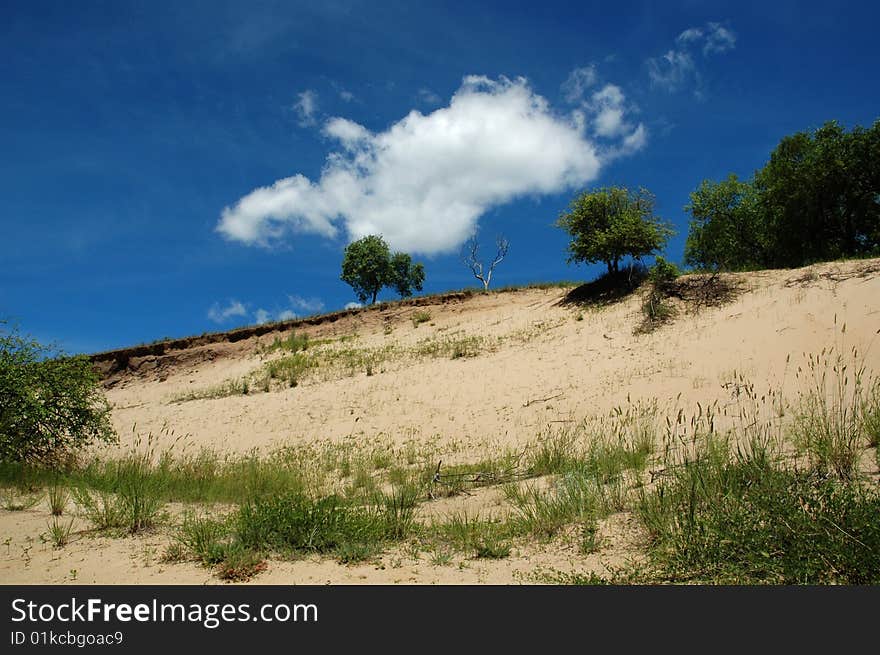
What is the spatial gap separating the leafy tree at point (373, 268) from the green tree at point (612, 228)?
95.2 ft

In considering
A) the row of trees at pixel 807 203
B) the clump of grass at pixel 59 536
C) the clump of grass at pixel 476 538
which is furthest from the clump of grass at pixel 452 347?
the clump of grass at pixel 59 536

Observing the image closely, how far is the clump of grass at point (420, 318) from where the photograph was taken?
83.6 feet

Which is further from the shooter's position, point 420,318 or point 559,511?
point 420,318

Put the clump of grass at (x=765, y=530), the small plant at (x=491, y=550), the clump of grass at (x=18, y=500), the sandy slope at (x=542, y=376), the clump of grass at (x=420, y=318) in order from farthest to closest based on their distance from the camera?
the clump of grass at (x=420, y=318) → the sandy slope at (x=542, y=376) → the clump of grass at (x=18, y=500) → the small plant at (x=491, y=550) → the clump of grass at (x=765, y=530)

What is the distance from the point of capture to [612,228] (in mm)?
20703

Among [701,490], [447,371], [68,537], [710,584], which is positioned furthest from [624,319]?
[68,537]

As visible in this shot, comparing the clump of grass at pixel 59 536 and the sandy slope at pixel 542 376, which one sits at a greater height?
the sandy slope at pixel 542 376

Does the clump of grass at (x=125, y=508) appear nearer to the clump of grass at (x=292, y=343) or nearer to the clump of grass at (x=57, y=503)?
the clump of grass at (x=57, y=503)

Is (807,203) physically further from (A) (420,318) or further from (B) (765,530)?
(B) (765,530)

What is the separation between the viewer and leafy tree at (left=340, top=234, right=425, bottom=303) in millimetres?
49594

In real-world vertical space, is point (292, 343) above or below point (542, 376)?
above

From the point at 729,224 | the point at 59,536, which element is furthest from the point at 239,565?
the point at 729,224

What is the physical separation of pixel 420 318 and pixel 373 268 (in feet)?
81.7
